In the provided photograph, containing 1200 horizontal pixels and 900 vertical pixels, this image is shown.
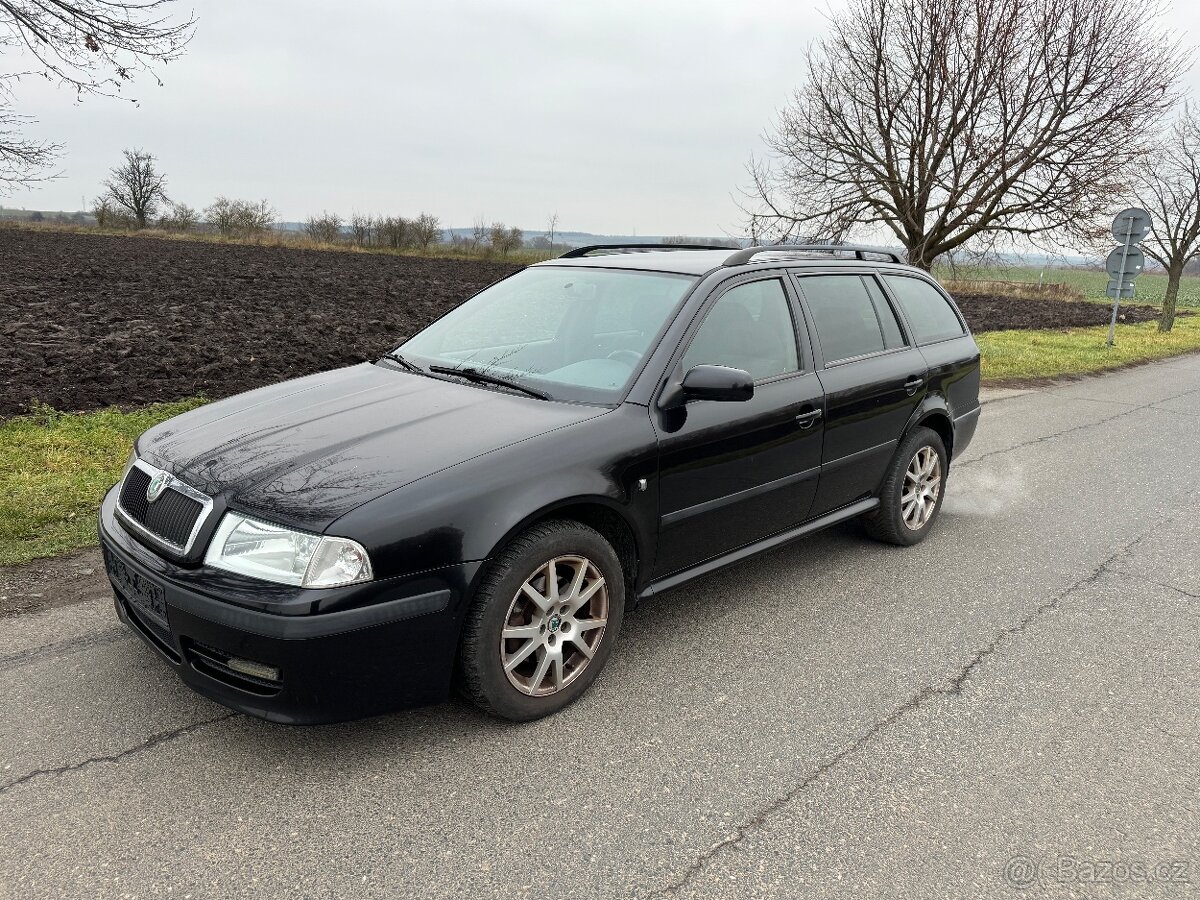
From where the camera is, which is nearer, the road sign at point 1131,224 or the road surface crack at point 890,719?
the road surface crack at point 890,719

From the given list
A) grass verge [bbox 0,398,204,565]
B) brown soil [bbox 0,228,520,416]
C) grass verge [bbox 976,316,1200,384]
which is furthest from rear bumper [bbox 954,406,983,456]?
grass verge [bbox 976,316,1200,384]

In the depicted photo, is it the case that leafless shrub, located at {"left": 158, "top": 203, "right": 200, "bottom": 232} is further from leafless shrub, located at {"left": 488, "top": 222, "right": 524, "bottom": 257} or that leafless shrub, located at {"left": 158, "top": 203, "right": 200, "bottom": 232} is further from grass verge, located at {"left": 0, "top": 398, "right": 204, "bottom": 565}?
grass verge, located at {"left": 0, "top": 398, "right": 204, "bottom": 565}

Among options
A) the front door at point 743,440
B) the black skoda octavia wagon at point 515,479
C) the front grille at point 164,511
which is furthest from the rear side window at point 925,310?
the front grille at point 164,511

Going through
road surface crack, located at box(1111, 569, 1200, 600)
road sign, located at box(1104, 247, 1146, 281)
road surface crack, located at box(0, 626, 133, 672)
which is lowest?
road surface crack, located at box(0, 626, 133, 672)

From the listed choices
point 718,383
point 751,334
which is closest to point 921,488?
point 751,334

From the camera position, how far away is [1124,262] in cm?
1580

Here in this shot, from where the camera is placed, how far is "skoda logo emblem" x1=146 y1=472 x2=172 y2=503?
2908mm

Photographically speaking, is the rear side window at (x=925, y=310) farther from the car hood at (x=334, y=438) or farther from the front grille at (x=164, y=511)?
the front grille at (x=164, y=511)

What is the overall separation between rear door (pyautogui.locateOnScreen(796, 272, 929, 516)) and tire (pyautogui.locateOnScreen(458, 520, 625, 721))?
5.11 ft

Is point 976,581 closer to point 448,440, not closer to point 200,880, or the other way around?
point 448,440

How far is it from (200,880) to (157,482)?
138cm

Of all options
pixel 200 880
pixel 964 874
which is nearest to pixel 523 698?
pixel 200 880

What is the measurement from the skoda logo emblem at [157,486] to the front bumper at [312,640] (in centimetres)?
23

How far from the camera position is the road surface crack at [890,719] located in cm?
233
